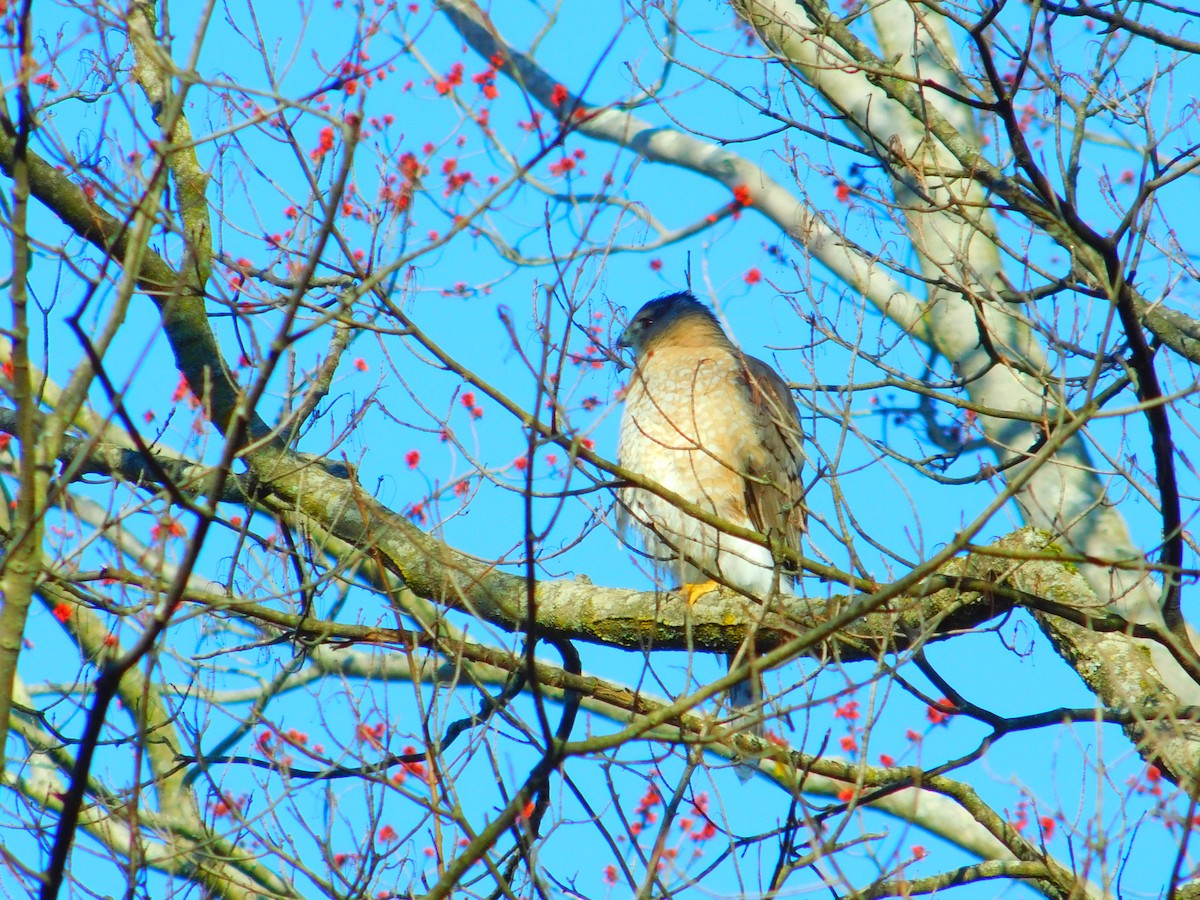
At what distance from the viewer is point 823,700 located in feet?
7.87

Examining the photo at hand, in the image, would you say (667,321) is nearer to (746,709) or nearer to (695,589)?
(695,589)

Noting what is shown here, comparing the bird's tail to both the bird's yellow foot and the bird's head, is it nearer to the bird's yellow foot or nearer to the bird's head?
the bird's yellow foot

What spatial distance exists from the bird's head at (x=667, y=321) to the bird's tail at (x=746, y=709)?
1.99m

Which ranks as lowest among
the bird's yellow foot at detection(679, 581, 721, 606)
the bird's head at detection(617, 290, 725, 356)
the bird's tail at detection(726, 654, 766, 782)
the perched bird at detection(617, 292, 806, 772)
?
the bird's tail at detection(726, 654, 766, 782)

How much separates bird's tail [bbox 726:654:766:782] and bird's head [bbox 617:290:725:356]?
6.51 feet

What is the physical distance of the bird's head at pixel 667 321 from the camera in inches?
244

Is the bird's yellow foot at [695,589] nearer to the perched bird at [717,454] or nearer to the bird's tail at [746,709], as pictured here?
the bird's tail at [746,709]

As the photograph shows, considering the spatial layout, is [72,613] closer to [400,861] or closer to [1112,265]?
[400,861]

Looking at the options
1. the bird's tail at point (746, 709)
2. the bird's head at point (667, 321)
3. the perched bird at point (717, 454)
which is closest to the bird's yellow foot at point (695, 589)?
the bird's tail at point (746, 709)

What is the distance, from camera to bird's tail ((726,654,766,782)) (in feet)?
7.78

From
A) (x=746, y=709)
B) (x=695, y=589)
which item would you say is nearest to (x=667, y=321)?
(x=695, y=589)

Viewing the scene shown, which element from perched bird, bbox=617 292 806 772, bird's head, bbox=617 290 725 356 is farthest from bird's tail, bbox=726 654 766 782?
bird's head, bbox=617 290 725 356

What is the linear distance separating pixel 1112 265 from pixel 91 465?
10.5ft

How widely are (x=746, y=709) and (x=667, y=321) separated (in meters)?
4.12
